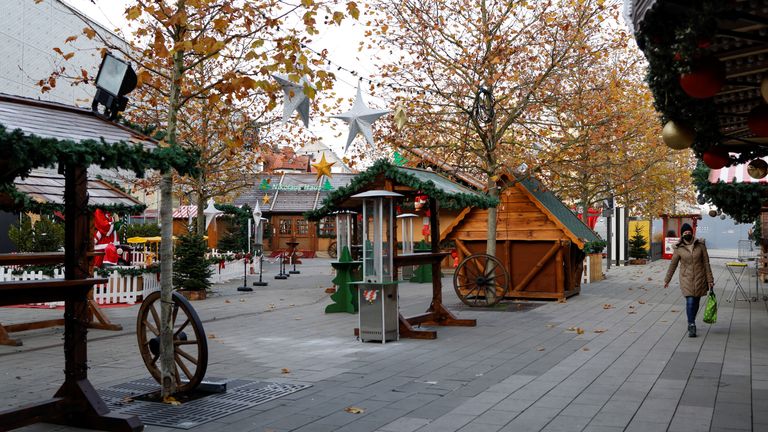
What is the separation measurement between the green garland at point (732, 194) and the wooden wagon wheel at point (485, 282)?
14.0ft

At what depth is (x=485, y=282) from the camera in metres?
15.5

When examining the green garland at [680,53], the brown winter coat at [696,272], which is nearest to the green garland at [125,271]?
the brown winter coat at [696,272]

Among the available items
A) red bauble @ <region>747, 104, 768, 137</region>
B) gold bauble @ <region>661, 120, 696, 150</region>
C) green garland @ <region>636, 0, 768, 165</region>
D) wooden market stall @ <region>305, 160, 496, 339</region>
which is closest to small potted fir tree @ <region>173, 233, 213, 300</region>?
wooden market stall @ <region>305, 160, 496, 339</region>

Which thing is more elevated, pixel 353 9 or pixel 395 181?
pixel 353 9

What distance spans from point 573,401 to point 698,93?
3657mm

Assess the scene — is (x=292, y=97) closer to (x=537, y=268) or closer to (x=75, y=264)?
(x=75, y=264)

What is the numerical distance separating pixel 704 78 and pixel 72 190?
4.96m

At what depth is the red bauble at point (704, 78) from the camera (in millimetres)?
3938

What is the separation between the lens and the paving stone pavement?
6.15 metres

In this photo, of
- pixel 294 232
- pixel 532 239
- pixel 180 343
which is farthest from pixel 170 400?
Answer: pixel 294 232

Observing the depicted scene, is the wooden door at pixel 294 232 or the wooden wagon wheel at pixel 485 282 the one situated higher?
the wooden door at pixel 294 232

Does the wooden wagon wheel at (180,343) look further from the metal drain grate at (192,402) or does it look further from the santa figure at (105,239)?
the santa figure at (105,239)

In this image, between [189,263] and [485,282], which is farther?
[189,263]

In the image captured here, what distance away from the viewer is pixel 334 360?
9.20m
